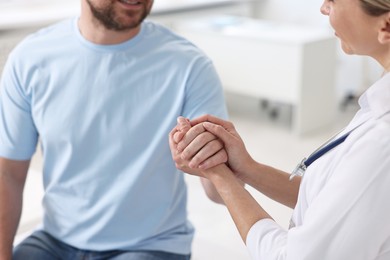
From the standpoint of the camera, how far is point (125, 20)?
1.50m

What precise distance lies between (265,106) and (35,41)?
3.05m

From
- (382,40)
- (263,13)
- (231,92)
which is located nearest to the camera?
(382,40)

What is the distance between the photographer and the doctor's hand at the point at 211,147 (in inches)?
47.4

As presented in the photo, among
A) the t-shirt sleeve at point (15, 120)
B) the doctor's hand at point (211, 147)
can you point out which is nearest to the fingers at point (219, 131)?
the doctor's hand at point (211, 147)

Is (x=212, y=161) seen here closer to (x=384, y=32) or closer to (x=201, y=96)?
(x=201, y=96)

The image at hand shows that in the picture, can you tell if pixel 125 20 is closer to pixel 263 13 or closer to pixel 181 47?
pixel 181 47

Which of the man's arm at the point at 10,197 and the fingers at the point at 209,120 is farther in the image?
the man's arm at the point at 10,197

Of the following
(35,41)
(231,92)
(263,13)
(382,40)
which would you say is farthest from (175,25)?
(382,40)

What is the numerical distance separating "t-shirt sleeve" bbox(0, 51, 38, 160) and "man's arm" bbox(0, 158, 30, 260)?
0.10ft

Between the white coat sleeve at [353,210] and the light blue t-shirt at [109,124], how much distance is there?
560mm

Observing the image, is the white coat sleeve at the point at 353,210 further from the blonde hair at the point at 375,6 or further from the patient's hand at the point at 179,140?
the patient's hand at the point at 179,140

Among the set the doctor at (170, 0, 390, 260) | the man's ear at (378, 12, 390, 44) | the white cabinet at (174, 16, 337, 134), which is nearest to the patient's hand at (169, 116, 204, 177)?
the doctor at (170, 0, 390, 260)

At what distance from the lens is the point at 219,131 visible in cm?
125

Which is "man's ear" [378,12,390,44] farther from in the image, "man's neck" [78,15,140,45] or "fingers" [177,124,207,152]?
"man's neck" [78,15,140,45]
